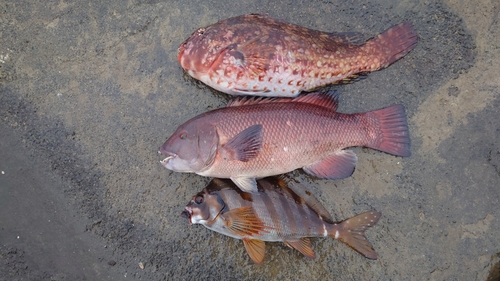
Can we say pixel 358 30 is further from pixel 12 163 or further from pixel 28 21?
pixel 12 163

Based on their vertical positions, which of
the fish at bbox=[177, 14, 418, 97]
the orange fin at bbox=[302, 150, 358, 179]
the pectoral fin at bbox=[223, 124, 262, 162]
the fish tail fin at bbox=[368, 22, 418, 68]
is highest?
the fish tail fin at bbox=[368, 22, 418, 68]

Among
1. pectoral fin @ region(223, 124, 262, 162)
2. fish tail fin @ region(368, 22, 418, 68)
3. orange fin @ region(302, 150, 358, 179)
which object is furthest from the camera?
fish tail fin @ region(368, 22, 418, 68)

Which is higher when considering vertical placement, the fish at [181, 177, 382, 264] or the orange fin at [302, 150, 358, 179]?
the orange fin at [302, 150, 358, 179]

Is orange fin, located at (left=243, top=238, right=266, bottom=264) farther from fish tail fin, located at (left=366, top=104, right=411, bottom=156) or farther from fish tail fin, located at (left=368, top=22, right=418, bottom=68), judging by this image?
fish tail fin, located at (left=368, top=22, right=418, bottom=68)

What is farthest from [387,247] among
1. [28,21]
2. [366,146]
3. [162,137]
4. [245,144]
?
[28,21]

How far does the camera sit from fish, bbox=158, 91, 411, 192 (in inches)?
109

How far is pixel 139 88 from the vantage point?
3.18 m

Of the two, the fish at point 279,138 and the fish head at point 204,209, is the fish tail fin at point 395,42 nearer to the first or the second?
the fish at point 279,138

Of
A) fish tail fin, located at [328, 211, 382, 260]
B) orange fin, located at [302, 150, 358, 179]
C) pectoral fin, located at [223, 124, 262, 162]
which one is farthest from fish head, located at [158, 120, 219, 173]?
fish tail fin, located at [328, 211, 382, 260]

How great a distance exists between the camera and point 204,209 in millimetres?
2826

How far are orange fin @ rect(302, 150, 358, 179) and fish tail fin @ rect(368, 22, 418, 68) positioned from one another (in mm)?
861

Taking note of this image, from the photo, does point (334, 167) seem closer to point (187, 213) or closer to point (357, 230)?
point (357, 230)

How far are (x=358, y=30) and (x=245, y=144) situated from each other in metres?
1.47

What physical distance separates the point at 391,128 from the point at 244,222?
55.4 inches
